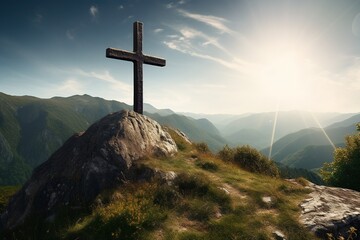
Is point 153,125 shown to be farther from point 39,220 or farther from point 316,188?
point 316,188

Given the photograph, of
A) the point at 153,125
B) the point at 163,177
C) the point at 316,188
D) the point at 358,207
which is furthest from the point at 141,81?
the point at 358,207

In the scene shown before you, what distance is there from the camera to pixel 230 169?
54.2 feet

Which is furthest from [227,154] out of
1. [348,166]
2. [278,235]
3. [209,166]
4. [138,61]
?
[348,166]

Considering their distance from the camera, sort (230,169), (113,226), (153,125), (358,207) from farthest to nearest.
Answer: (153,125), (230,169), (358,207), (113,226)

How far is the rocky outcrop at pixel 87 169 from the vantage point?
13.1 meters

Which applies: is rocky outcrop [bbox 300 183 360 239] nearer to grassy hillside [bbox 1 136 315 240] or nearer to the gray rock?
grassy hillside [bbox 1 136 315 240]

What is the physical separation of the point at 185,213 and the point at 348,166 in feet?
75.7

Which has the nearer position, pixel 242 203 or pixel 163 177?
pixel 242 203

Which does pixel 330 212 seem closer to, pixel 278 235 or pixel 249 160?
pixel 278 235

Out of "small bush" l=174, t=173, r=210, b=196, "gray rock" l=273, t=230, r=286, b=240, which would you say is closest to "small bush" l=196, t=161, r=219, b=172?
"small bush" l=174, t=173, r=210, b=196

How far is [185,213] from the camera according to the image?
11055 mm

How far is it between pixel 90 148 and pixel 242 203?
28.1 ft

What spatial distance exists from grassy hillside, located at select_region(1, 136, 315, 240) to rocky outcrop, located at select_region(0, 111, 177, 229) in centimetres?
83

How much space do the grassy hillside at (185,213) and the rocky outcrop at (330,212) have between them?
1.50 feet
